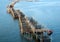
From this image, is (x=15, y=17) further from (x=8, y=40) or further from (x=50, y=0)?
(x=50, y=0)

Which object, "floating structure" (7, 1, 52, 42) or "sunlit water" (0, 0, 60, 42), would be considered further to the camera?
"sunlit water" (0, 0, 60, 42)

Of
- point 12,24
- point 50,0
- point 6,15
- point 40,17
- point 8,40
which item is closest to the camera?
point 8,40

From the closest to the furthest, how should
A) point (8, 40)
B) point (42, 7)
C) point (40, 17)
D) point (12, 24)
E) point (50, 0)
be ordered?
point (8, 40), point (12, 24), point (40, 17), point (42, 7), point (50, 0)

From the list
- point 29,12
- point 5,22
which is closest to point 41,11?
point 29,12

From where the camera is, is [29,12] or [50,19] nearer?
[50,19]

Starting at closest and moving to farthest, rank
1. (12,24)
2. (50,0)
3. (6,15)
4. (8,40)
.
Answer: (8,40)
(12,24)
(6,15)
(50,0)

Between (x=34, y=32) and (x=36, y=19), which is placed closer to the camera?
(x=34, y=32)

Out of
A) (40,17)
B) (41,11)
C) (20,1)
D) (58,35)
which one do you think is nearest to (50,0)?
(20,1)

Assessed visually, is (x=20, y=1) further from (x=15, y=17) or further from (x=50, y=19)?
(x=50, y=19)

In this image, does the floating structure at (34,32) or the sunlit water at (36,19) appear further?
the sunlit water at (36,19)
